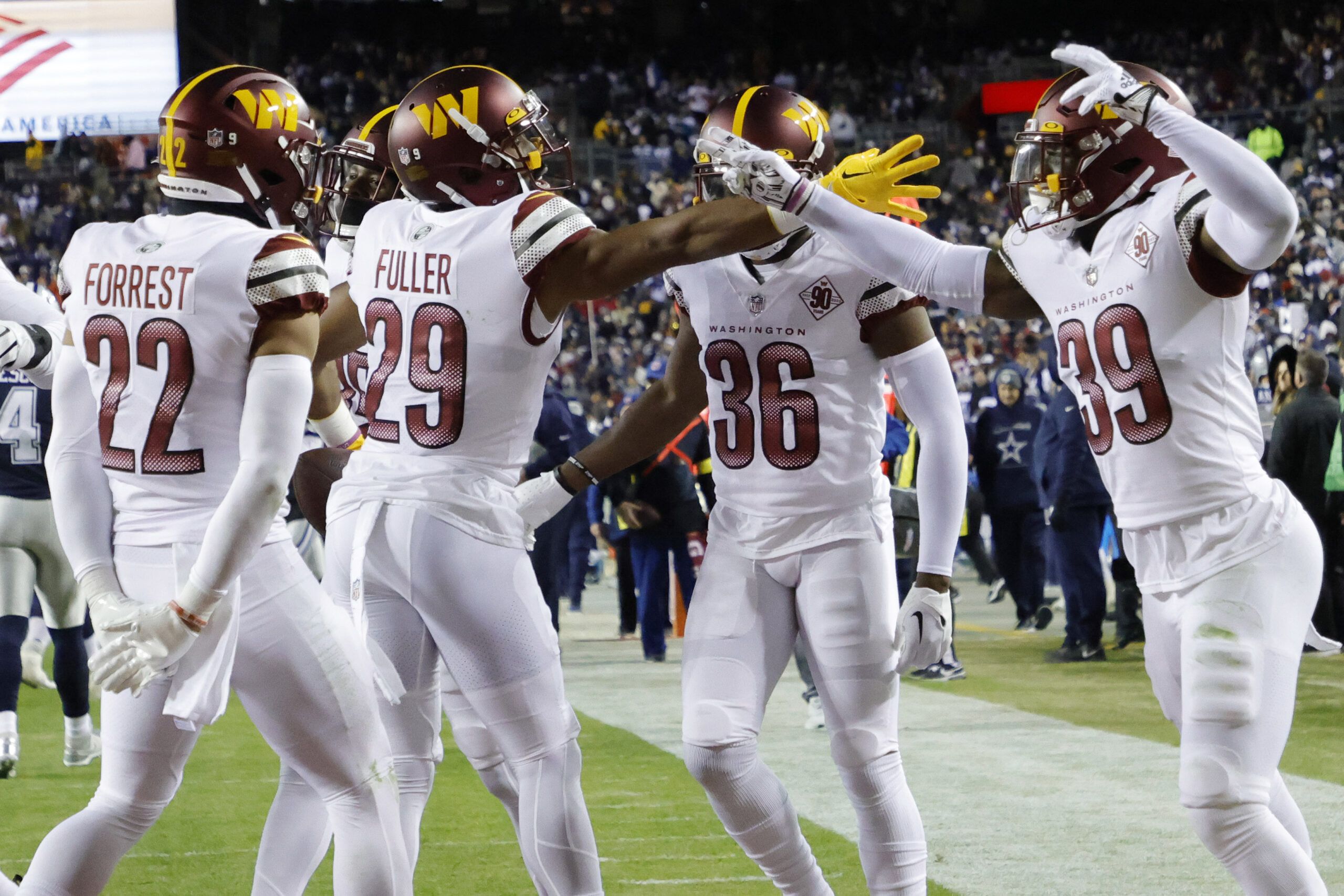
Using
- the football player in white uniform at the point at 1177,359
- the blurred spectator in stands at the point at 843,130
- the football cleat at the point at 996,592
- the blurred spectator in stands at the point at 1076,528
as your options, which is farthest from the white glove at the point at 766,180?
the blurred spectator in stands at the point at 843,130

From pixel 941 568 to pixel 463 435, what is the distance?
1148 mm

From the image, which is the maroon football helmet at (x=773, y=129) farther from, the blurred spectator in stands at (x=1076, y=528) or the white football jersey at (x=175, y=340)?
the blurred spectator in stands at (x=1076, y=528)

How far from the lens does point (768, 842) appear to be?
3414mm

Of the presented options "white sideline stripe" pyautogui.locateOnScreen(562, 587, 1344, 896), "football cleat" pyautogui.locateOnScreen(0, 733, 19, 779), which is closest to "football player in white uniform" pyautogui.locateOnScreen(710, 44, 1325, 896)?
"white sideline stripe" pyautogui.locateOnScreen(562, 587, 1344, 896)

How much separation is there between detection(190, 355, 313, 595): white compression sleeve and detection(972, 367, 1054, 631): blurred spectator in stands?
7.82 m

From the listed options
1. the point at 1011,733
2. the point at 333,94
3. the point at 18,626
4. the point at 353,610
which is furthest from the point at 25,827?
the point at 333,94

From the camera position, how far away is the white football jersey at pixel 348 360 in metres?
3.53

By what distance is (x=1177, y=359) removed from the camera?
3.07 metres

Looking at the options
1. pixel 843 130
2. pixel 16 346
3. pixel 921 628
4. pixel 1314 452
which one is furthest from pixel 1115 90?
pixel 843 130

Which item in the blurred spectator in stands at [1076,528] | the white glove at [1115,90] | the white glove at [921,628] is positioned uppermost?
the white glove at [1115,90]

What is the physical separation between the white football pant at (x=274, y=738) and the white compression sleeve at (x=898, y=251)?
127 cm

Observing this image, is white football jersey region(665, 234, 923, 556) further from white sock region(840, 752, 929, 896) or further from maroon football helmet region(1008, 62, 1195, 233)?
white sock region(840, 752, 929, 896)

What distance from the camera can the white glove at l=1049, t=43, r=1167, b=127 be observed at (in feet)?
9.39

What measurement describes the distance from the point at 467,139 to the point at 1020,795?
3.40 m
